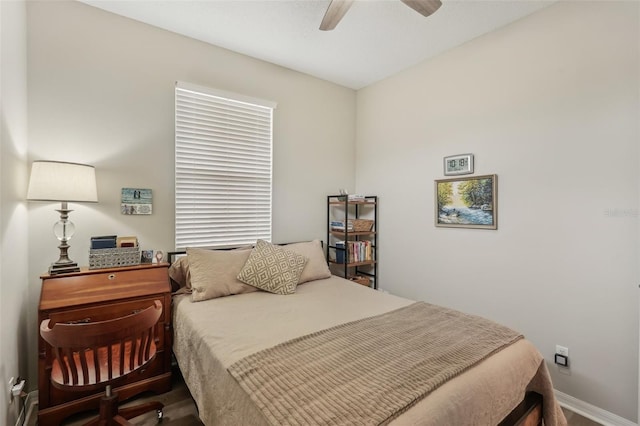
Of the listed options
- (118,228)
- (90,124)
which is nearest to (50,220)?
(118,228)

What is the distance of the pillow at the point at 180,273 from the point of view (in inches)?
93.0

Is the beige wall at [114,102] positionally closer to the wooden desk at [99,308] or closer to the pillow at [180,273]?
the pillow at [180,273]

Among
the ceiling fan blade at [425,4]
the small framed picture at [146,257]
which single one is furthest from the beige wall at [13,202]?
the ceiling fan blade at [425,4]

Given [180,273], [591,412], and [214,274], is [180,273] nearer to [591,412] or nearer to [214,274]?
[214,274]

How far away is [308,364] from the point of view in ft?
4.18

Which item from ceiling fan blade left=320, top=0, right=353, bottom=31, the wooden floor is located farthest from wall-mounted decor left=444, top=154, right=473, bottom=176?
the wooden floor

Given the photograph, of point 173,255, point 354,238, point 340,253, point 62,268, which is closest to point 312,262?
point 340,253

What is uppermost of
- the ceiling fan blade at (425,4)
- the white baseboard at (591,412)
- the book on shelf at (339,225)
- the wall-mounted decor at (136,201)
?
the ceiling fan blade at (425,4)

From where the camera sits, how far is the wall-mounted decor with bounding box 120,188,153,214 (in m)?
2.34

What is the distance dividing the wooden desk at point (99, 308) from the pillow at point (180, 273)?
0.17m

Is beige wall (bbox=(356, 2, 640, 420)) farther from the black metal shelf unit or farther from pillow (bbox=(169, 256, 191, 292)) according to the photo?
pillow (bbox=(169, 256, 191, 292))

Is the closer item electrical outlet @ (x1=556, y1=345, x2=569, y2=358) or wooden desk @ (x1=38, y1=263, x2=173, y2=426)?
wooden desk @ (x1=38, y1=263, x2=173, y2=426)

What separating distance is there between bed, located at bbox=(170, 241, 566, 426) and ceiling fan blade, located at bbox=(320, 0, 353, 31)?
187 cm

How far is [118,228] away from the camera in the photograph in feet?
7.62
